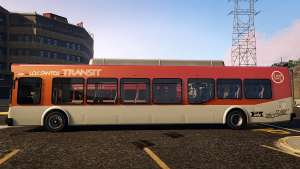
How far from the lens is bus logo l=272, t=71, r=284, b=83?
1569 centimetres

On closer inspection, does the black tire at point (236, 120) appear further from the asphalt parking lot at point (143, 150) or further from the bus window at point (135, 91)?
the bus window at point (135, 91)

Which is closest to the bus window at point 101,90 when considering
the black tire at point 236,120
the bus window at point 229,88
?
the bus window at point 229,88

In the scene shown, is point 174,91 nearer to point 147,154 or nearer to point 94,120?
point 94,120

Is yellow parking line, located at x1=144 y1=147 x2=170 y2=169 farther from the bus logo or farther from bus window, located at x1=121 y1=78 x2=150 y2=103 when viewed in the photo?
the bus logo

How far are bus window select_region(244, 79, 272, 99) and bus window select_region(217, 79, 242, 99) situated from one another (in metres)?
0.38

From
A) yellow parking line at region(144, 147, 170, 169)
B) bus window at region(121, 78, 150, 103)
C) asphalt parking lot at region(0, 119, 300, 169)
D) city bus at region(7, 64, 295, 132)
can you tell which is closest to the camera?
yellow parking line at region(144, 147, 170, 169)

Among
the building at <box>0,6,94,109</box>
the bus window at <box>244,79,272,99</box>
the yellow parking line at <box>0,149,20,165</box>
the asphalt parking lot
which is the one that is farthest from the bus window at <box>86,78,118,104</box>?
the building at <box>0,6,94,109</box>

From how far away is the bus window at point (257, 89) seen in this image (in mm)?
15461

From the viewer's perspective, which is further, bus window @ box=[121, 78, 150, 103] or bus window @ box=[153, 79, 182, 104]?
bus window @ box=[153, 79, 182, 104]

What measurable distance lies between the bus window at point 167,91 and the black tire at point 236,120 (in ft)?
8.20

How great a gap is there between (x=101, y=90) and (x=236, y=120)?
21.0ft

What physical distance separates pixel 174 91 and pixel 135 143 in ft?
14.4

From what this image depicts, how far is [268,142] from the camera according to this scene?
1161cm

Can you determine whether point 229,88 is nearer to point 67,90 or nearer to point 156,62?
point 156,62
